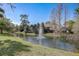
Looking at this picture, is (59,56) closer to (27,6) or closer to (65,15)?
(65,15)

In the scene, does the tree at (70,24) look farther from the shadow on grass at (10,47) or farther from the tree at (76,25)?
the shadow on grass at (10,47)

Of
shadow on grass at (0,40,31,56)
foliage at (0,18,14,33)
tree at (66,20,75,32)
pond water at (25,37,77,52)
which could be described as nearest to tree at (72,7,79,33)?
tree at (66,20,75,32)

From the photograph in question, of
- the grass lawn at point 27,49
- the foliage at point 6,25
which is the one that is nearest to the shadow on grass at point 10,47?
the grass lawn at point 27,49

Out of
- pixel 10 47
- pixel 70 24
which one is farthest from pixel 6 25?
pixel 70 24

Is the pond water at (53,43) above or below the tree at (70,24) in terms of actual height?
below

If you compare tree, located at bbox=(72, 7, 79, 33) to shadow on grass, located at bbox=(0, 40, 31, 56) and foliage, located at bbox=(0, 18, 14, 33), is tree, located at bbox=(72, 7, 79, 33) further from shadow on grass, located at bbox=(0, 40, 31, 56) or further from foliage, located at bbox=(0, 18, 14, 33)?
foliage, located at bbox=(0, 18, 14, 33)

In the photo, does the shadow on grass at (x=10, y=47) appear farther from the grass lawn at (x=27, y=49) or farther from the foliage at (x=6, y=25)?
the foliage at (x=6, y=25)
